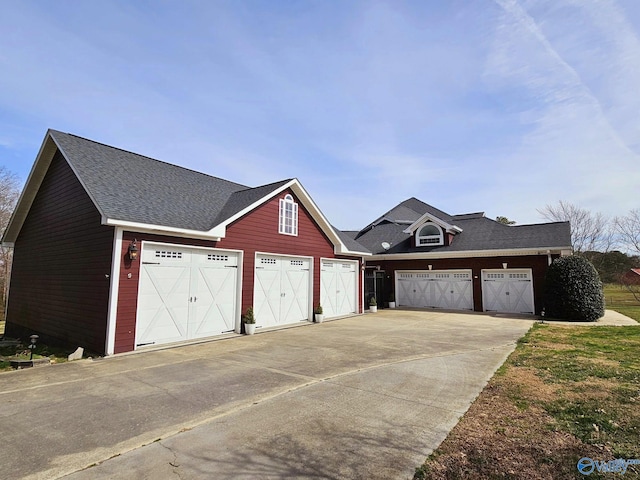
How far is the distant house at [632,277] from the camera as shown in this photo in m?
27.7

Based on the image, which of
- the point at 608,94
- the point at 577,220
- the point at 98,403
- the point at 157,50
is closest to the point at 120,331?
the point at 98,403

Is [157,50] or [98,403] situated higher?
[157,50]

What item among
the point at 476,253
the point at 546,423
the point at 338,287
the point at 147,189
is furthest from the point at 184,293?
the point at 476,253

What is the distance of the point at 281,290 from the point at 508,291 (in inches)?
467

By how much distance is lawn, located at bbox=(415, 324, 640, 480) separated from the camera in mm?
3100

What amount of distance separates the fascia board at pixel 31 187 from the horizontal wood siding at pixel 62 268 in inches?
10.3

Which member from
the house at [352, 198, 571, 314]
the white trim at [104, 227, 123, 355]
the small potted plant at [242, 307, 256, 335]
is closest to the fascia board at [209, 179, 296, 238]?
the white trim at [104, 227, 123, 355]

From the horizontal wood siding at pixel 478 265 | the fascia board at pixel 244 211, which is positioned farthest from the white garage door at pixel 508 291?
the fascia board at pixel 244 211

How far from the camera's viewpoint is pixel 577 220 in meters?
30.8

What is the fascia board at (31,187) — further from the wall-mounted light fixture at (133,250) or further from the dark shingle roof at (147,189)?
the wall-mounted light fixture at (133,250)

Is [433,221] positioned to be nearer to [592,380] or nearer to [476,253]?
[476,253]

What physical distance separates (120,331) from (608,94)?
1392 centimetres

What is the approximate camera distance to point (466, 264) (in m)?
18.1

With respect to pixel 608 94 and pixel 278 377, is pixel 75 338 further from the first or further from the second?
pixel 608 94
